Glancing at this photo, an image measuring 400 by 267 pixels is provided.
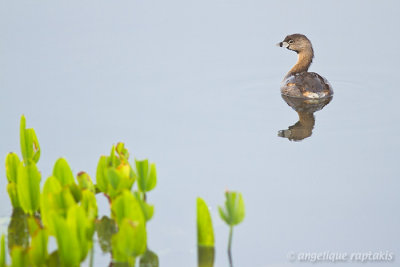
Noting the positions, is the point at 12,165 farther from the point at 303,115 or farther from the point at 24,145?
the point at 303,115

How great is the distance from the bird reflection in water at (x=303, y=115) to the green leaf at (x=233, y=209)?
337cm

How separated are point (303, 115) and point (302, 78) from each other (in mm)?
807

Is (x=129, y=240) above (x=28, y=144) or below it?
below

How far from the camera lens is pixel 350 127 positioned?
9.47 m

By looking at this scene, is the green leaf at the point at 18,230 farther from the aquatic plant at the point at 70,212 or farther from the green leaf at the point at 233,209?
the green leaf at the point at 233,209

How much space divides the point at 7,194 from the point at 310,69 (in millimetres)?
5838

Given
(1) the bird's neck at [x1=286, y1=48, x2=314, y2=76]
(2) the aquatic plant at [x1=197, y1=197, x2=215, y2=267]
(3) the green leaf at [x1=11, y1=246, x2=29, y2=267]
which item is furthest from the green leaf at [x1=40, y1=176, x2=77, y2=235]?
(1) the bird's neck at [x1=286, y1=48, x2=314, y2=76]

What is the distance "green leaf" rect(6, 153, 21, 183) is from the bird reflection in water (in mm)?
3501

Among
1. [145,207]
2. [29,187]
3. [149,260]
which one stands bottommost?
[149,260]

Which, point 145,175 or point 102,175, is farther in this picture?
point 102,175

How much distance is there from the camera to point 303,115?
33.2 feet

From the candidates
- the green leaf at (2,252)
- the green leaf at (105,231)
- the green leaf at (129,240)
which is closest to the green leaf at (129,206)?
the green leaf at (129,240)

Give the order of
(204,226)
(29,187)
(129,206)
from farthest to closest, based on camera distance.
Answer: (29,187), (204,226), (129,206)

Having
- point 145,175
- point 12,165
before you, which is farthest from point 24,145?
point 145,175
